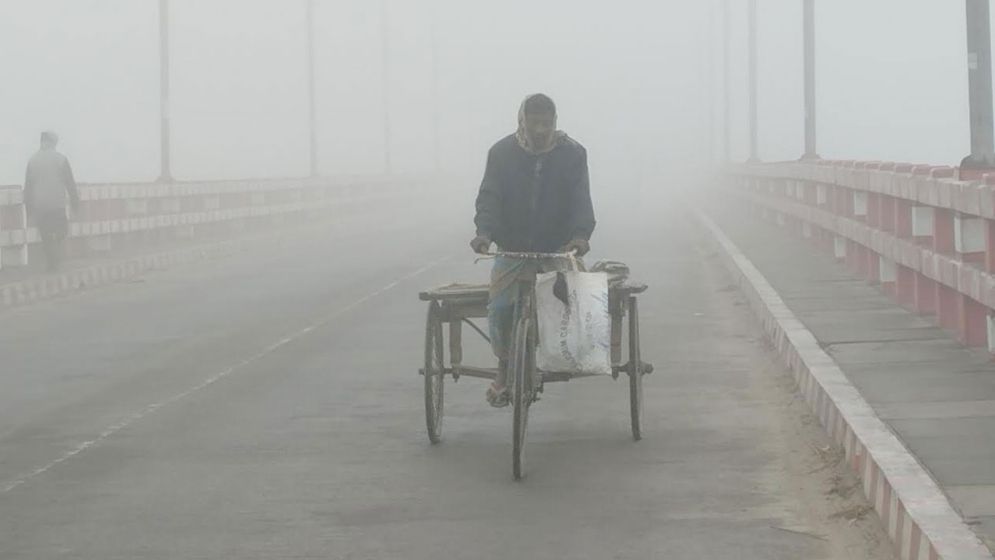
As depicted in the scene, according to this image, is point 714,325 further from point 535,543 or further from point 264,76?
point 264,76

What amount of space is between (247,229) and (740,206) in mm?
9596

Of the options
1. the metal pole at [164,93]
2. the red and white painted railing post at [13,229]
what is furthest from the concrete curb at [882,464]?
the metal pole at [164,93]

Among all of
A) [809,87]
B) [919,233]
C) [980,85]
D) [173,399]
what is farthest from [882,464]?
[809,87]

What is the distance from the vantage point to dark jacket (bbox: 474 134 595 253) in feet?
36.2

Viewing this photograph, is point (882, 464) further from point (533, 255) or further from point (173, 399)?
point (173, 399)

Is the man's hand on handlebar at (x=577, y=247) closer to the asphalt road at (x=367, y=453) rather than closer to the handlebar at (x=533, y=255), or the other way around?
the handlebar at (x=533, y=255)

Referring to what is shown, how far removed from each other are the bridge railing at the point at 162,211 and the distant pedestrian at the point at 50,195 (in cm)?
14

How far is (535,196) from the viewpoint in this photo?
36.2ft

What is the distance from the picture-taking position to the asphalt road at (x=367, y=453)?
8.94 m

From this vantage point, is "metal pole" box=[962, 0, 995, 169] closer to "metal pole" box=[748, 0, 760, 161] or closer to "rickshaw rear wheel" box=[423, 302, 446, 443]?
"rickshaw rear wheel" box=[423, 302, 446, 443]

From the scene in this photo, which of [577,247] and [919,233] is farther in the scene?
[919,233]

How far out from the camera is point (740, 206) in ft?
141

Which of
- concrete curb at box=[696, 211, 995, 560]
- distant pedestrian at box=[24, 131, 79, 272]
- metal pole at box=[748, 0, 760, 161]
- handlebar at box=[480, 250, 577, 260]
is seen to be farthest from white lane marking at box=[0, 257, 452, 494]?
metal pole at box=[748, 0, 760, 161]

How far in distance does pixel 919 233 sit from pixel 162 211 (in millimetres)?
21901
